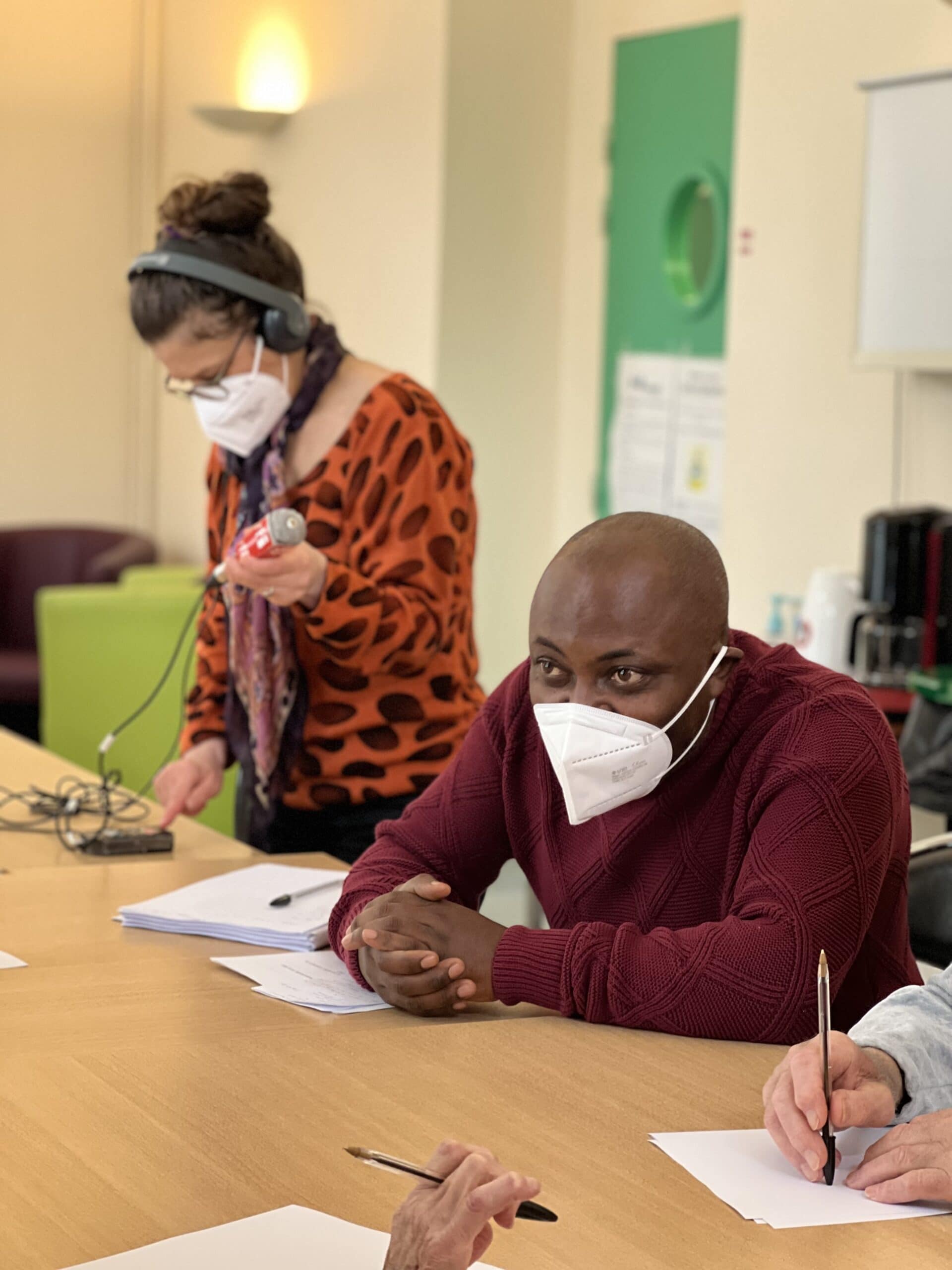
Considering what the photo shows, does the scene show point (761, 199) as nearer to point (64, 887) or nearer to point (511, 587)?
point (511, 587)

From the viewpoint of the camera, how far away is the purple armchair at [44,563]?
650cm

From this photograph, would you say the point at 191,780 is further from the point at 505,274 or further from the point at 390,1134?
the point at 505,274

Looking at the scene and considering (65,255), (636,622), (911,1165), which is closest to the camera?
(911,1165)

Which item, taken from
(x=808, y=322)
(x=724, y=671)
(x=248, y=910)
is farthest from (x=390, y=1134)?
(x=808, y=322)

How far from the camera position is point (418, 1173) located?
1.02 meters

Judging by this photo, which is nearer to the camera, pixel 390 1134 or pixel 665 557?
pixel 390 1134

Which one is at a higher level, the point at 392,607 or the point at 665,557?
the point at 665,557

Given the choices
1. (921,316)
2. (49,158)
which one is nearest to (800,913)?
(921,316)

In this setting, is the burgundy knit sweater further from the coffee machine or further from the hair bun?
the coffee machine

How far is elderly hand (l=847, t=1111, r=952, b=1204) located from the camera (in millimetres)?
1220

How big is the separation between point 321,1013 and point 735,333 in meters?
3.14

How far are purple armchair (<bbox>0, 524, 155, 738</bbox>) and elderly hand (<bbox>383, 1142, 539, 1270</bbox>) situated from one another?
5417 millimetres

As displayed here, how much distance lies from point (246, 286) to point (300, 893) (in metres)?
0.90

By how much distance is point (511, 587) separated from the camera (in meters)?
5.46
